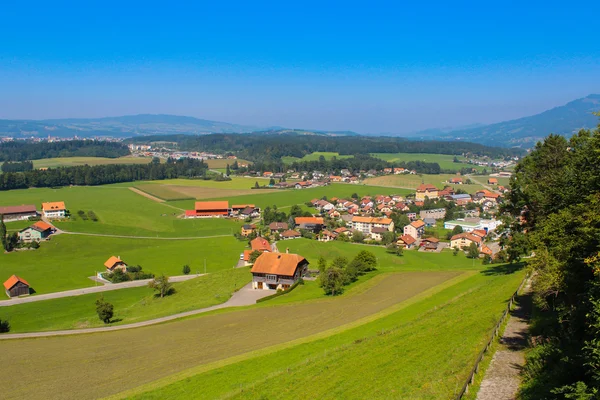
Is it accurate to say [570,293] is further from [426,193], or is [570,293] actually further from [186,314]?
[426,193]

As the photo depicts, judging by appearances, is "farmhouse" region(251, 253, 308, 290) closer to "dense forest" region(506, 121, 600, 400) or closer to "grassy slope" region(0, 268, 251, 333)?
"grassy slope" region(0, 268, 251, 333)

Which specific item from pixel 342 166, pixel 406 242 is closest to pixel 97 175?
pixel 342 166

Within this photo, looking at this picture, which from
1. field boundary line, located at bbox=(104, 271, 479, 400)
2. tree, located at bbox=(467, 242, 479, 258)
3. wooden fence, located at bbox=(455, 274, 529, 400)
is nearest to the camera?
wooden fence, located at bbox=(455, 274, 529, 400)

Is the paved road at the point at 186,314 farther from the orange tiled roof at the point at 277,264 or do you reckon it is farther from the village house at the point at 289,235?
the village house at the point at 289,235

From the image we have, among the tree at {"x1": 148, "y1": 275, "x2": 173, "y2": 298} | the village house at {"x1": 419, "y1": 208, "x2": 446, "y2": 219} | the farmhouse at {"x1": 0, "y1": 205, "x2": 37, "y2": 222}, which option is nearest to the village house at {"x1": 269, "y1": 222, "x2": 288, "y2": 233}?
the village house at {"x1": 419, "y1": 208, "x2": 446, "y2": 219}

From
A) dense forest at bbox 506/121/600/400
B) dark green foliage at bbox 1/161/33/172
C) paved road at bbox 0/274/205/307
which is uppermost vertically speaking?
dense forest at bbox 506/121/600/400
